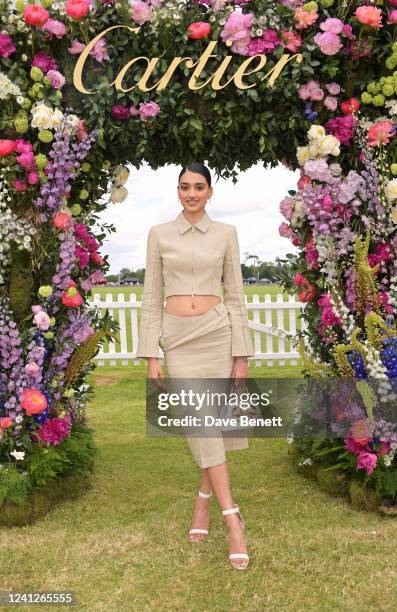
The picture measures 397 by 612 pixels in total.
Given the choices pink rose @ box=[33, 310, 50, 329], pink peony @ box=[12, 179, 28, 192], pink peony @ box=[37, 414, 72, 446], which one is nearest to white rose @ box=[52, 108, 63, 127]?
pink peony @ box=[12, 179, 28, 192]

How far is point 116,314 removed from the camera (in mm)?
11273

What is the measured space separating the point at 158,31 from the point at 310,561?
3.68 m

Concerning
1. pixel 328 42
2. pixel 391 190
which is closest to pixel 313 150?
pixel 391 190

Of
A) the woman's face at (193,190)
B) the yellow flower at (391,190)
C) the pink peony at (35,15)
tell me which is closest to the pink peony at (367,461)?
the yellow flower at (391,190)

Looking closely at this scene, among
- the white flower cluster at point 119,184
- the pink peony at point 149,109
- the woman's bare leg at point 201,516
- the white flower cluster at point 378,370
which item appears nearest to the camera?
the woman's bare leg at point 201,516

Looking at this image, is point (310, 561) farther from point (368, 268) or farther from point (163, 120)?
point (163, 120)

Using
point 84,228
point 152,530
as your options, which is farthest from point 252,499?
point 84,228

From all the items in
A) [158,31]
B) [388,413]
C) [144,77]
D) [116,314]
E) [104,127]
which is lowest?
[388,413]

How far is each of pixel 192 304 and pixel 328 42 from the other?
2146mm

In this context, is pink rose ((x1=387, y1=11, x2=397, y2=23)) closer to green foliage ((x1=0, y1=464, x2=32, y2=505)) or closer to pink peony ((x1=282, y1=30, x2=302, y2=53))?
pink peony ((x1=282, y1=30, x2=302, y2=53))

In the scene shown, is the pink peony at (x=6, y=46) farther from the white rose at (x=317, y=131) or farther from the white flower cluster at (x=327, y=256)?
the white flower cluster at (x=327, y=256)

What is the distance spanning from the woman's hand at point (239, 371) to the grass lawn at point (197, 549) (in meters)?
1.08

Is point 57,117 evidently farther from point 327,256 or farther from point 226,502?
point 226,502

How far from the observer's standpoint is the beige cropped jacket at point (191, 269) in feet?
12.6
